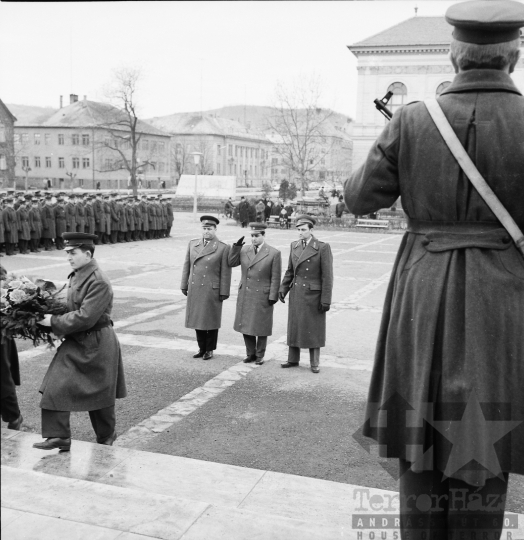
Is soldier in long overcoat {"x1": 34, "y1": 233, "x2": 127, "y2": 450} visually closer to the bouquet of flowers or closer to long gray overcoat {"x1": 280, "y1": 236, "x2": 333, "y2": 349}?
the bouquet of flowers

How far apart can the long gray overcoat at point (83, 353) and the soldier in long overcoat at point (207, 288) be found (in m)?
3.43

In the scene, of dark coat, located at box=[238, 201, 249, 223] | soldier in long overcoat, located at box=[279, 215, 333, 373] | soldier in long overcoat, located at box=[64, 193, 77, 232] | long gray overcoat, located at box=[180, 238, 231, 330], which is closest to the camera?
soldier in long overcoat, located at box=[279, 215, 333, 373]

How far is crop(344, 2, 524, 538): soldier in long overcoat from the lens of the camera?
2035mm

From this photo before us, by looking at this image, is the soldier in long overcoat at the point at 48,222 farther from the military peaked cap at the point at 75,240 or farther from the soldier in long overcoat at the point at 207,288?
the military peaked cap at the point at 75,240

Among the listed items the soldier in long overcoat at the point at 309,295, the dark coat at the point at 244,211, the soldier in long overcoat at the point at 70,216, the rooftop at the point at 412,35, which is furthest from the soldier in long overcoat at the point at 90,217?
the rooftop at the point at 412,35

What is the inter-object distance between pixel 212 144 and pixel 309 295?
8917 cm

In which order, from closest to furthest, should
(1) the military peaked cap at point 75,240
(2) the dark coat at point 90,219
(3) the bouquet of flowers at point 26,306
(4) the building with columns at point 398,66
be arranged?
(3) the bouquet of flowers at point 26,306, (1) the military peaked cap at point 75,240, (2) the dark coat at point 90,219, (4) the building with columns at point 398,66

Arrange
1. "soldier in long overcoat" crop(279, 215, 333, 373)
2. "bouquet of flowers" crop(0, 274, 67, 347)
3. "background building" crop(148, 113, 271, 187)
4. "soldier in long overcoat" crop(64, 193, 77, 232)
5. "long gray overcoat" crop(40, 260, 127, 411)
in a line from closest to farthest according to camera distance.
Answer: "bouquet of flowers" crop(0, 274, 67, 347), "long gray overcoat" crop(40, 260, 127, 411), "soldier in long overcoat" crop(279, 215, 333, 373), "soldier in long overcoat" crop(64, 193, 77, 232), "background building" crop(148, 113, 271, 187)

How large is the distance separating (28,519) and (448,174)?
2.29m

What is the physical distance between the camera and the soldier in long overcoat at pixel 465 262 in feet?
6.68

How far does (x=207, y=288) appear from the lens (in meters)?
8.45

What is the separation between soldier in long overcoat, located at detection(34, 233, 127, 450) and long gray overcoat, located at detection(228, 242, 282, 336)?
3.38 m

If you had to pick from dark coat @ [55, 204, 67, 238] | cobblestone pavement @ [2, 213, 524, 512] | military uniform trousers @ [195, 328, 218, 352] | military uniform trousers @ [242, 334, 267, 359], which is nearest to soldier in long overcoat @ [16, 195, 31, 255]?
dark coat @ [55, 204, 67, 238]

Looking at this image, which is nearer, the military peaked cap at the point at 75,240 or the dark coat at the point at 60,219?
the military peaked cap at the point at 75,240
